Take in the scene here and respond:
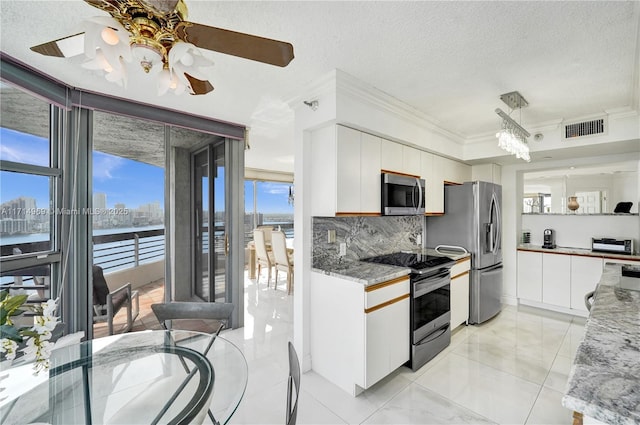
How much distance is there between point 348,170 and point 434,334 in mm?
1773

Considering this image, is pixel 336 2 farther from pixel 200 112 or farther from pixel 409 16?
pixel 200 112

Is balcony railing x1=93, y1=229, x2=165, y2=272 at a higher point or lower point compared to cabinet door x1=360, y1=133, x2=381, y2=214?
lower

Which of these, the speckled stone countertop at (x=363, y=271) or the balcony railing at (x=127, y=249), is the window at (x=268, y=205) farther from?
the speckled stone countertop at (x=363, y=271)

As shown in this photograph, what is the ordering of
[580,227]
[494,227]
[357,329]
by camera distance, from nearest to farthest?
[357,329], [494,227], [580,227]

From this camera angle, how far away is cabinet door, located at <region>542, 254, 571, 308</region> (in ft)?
12.4

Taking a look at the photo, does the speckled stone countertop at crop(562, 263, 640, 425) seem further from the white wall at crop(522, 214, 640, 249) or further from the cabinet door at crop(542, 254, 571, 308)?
the white wall at crop(522, 214, 640, 249)

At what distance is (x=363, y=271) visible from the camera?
94.7 inches

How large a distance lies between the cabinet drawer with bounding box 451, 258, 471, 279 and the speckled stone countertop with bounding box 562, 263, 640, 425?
66.0 inches

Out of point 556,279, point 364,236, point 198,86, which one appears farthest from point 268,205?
point 198,86

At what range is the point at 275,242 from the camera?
4.84 meters

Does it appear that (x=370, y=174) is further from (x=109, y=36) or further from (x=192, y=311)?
(x=109, y=36)

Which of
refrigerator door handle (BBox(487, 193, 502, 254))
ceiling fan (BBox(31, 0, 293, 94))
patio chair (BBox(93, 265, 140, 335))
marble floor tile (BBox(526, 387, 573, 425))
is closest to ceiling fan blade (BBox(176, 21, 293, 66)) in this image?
ceiling fan (BBox(31, 0, 293, 94))

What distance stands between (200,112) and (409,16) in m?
Result: 2.18

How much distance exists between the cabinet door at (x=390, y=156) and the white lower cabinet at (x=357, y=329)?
3.66 ft
